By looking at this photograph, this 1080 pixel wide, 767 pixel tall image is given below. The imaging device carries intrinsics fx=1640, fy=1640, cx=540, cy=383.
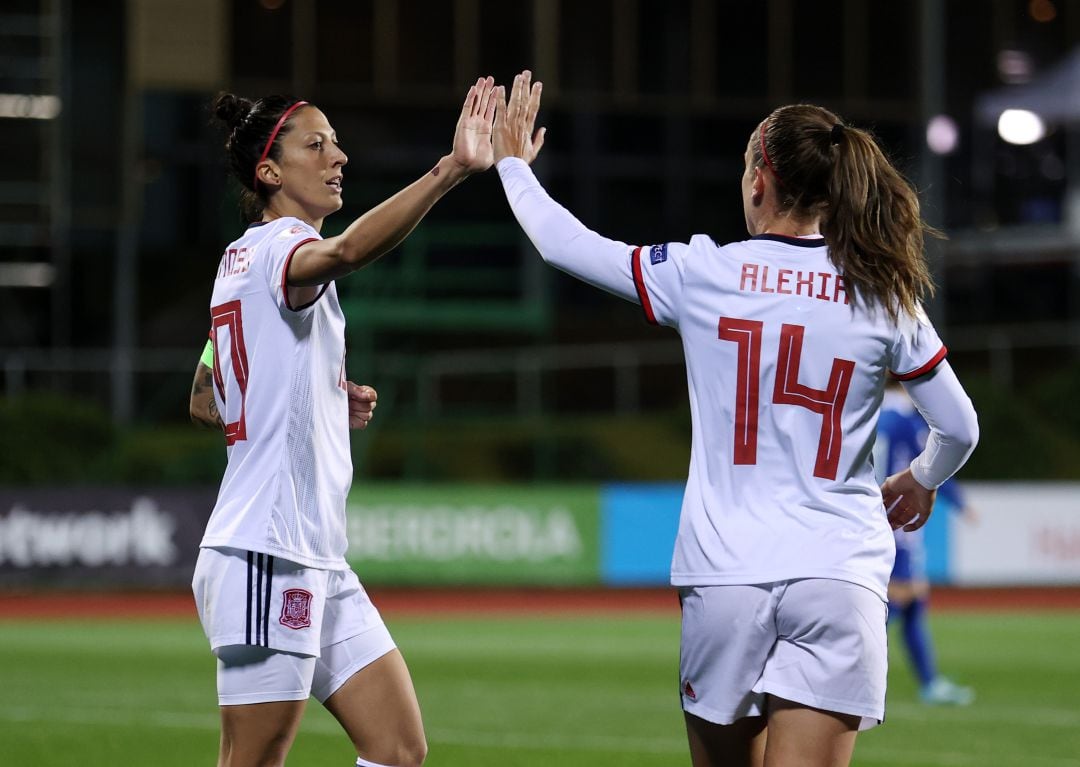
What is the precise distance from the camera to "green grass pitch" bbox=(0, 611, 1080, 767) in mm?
8727

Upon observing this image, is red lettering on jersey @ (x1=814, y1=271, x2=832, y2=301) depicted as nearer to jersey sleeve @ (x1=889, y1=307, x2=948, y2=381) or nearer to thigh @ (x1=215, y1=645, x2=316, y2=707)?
jersey sleeve @ (x1=889, y1=307, x2=948, y2=381)

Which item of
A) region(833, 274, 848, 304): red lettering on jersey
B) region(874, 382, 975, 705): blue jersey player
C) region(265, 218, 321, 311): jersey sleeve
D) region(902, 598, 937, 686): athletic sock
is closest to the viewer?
region(833, 274, 848, 304): red lettering on jersey

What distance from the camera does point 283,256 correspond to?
417 cm

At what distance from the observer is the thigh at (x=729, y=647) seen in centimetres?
377

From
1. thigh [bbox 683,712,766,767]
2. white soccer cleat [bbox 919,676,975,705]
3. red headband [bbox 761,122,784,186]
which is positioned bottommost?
white soccer cleat [bbox 919,676,975,705]

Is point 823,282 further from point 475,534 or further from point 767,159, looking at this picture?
point 475,534

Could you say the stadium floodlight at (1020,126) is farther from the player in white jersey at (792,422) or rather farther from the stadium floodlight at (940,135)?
the player in white jersey at (792,422)

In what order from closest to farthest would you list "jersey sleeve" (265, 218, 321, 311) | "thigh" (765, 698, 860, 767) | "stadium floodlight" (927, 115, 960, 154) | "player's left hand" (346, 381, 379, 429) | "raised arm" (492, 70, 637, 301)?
"thigh" (765, 698, 860, 767), "raised arm" (492, 70, 637, 301), "jersey sleeve" (265, 218, 321, 311), "player's left hand" (346, 381, 379, 429), "stadium floodlight" (927, 115, 960, 154)

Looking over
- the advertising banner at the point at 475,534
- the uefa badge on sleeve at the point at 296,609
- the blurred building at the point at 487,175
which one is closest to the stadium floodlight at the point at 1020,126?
the blurred building at the point at 487,175

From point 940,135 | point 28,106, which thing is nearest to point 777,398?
point 28,106

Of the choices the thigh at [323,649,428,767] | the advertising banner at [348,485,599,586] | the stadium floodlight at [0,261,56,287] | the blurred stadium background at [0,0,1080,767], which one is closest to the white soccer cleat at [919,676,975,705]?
the blurred stadium background at [0,0,1080,767]

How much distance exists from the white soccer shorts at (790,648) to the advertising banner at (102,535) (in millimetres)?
15435

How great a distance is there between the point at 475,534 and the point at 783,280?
15803mm

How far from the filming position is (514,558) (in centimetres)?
1952
